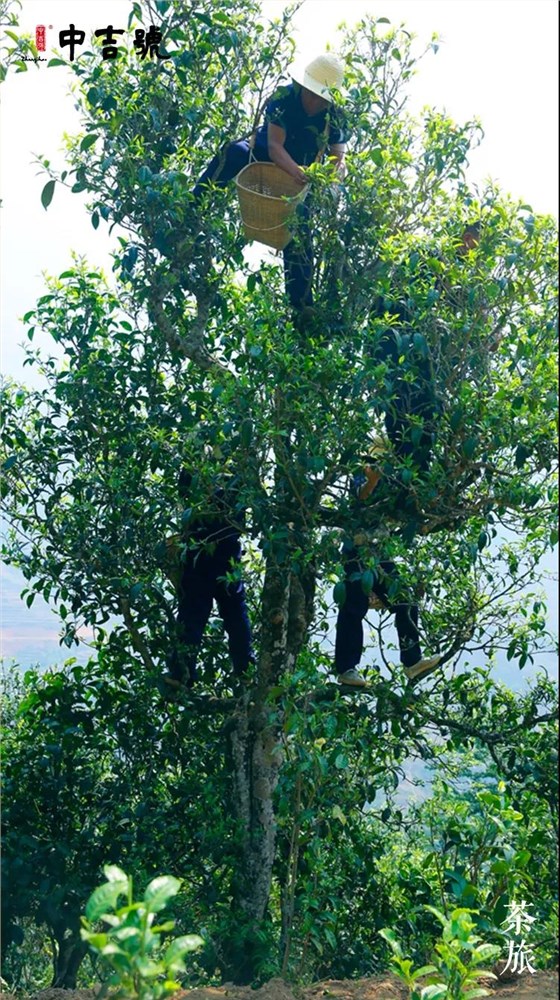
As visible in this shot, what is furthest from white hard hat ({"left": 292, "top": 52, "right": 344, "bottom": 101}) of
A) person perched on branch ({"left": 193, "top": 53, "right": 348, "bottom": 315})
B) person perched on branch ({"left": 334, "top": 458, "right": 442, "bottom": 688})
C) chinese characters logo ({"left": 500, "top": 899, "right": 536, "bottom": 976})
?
chinese characters logo ({"left": 500, "top": 899, "right": 536, "bottom": 976})

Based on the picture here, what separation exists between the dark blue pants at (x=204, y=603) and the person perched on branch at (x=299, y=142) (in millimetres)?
929

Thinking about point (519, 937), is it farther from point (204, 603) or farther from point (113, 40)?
point (113, 40)

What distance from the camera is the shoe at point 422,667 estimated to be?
4480mm

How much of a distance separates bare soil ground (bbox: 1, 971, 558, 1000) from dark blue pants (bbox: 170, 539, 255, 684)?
1173 mm

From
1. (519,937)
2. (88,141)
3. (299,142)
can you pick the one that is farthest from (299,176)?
(519,937)

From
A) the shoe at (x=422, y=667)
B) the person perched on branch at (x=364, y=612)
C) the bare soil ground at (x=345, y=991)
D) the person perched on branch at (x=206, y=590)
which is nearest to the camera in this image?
the bare soil ground at (x=345, y=991)

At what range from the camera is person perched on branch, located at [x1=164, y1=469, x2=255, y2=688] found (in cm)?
435

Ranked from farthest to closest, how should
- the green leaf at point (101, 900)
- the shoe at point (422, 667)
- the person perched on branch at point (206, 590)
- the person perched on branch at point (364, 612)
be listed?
the shoe at point (422, 667)
the person perched on branch at point (206, 590)
the person perched on branch at point (364, 612)
the green leaf at point (101, 900)

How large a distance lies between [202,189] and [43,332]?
80cm

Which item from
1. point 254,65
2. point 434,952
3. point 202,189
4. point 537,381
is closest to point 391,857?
point 434,952

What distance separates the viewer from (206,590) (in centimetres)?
455

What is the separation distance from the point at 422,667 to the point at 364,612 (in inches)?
11.8

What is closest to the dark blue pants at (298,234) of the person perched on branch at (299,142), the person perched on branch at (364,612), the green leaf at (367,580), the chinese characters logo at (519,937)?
the person perched on branch at (299,142)

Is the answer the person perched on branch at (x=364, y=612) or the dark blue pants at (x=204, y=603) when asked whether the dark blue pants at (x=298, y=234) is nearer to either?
the person perched on branch at (x=364, y=612)
